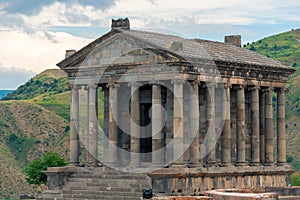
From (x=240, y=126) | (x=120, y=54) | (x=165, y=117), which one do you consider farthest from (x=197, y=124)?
(x=120, y=54)

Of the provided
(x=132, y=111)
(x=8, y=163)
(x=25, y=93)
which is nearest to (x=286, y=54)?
(x=25, y=93)

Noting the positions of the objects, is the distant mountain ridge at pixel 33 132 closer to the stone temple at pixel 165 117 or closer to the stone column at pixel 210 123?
the stone temple at pixel 165 117

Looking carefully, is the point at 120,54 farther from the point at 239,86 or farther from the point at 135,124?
the point at 239,86

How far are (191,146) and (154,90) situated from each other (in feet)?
13.7

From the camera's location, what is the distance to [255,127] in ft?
195

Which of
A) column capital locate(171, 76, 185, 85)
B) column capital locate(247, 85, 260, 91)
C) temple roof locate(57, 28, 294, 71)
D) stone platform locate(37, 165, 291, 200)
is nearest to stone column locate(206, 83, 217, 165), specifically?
stone platform locate(37, 165, 291, 200)

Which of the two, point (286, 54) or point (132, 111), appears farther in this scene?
point (286, 54)

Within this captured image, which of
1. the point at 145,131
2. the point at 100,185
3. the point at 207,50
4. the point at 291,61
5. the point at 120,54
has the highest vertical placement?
the point at 291,61

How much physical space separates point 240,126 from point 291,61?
343 ft

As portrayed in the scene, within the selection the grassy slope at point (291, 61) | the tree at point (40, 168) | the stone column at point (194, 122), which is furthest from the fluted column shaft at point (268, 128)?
the grassy slope at point (291, 61)

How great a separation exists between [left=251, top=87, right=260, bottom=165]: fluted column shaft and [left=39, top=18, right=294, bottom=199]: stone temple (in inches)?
2.7

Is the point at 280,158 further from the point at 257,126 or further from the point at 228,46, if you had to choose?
the point at 228,46

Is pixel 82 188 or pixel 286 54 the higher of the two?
pixel 286 54

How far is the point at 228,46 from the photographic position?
204 ft
